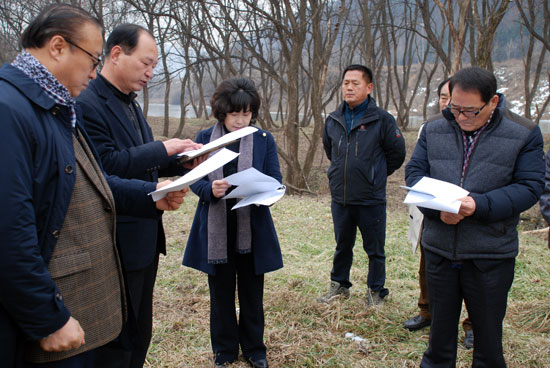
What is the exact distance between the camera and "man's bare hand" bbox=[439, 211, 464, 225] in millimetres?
2244

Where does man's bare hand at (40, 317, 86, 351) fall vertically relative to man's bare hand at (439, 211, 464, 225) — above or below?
below

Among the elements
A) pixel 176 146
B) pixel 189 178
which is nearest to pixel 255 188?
pixel 176 146

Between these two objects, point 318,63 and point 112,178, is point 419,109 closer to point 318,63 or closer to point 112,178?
point 318,63

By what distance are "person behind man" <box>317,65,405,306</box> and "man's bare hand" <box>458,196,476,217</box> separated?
1.61 meters

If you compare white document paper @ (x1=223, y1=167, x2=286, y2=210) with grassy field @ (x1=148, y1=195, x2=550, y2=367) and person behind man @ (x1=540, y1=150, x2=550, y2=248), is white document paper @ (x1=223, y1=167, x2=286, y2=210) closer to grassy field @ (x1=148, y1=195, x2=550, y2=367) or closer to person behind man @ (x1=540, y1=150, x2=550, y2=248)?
grassy field @ (x1=148, y1=195, x2=550, y2=367)

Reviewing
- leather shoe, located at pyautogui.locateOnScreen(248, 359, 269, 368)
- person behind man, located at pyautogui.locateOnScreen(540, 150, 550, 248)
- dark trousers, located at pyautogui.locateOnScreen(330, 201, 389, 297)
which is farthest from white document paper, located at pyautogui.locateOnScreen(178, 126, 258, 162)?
dark trousers, located at pyautogui.locateOnScreen(330, 201, 389, 297)

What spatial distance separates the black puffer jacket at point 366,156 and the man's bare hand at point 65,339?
273cm

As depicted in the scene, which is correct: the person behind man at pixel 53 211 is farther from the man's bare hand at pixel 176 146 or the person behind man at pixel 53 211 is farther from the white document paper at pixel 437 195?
the white document paper at pixel 437 195

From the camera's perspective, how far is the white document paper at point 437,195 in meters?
2.10

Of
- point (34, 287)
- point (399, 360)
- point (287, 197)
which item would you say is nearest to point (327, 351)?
point (399, 360)

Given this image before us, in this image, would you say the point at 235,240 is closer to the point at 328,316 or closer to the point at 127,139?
the point at 127,139

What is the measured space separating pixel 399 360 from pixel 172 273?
2.55 metres

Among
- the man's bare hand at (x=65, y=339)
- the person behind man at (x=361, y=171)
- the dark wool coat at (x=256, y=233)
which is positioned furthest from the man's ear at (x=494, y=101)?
the man's bare hand at (x=65, y=339)

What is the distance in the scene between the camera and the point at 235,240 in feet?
9.13
